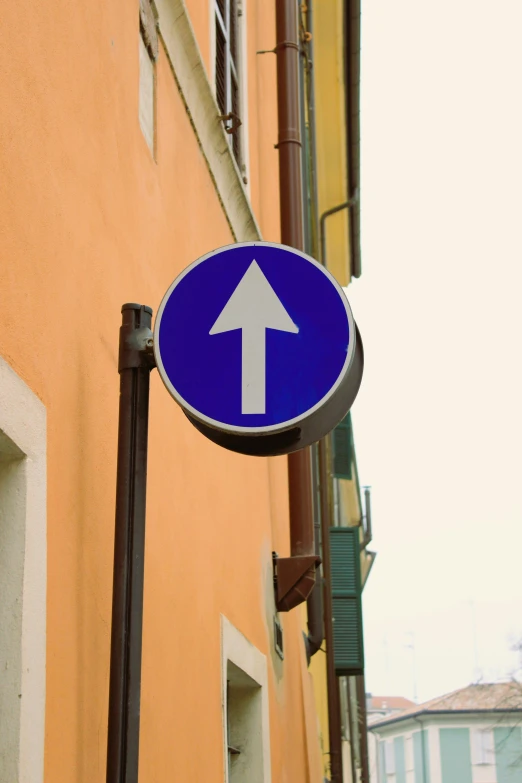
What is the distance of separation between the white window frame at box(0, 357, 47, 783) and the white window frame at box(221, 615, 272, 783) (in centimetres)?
225

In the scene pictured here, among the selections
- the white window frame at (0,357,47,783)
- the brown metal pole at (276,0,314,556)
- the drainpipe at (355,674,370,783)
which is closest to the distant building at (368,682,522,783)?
the drainpipe at (355,674,370,783)

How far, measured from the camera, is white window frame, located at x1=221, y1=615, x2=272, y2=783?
4609 mm

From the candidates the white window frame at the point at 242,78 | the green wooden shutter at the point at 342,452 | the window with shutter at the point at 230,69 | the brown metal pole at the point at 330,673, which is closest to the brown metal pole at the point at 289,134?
the white window frame at the point at 242,78

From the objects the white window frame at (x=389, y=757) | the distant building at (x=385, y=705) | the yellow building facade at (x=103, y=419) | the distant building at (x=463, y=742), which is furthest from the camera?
the distant building at (x=385, y=705)

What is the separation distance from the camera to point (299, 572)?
21.9ft

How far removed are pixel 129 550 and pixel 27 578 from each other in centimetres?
36

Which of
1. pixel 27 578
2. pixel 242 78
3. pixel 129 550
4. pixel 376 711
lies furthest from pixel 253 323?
pixel 376 711

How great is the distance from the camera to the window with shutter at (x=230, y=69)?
239 inches

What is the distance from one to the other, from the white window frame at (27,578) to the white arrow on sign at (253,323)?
431mm

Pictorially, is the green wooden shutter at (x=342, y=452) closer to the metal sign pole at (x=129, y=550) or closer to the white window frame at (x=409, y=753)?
the metal sign pole at (x=129, y=550)

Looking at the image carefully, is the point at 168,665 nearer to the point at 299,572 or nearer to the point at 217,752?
the point at 217,752

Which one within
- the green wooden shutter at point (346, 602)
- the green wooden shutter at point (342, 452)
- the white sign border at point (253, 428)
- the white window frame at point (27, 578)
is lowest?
the white window frame at point (27, 578)

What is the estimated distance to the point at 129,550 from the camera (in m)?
2.68

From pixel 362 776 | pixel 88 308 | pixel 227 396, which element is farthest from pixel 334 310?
pixel 362 776
